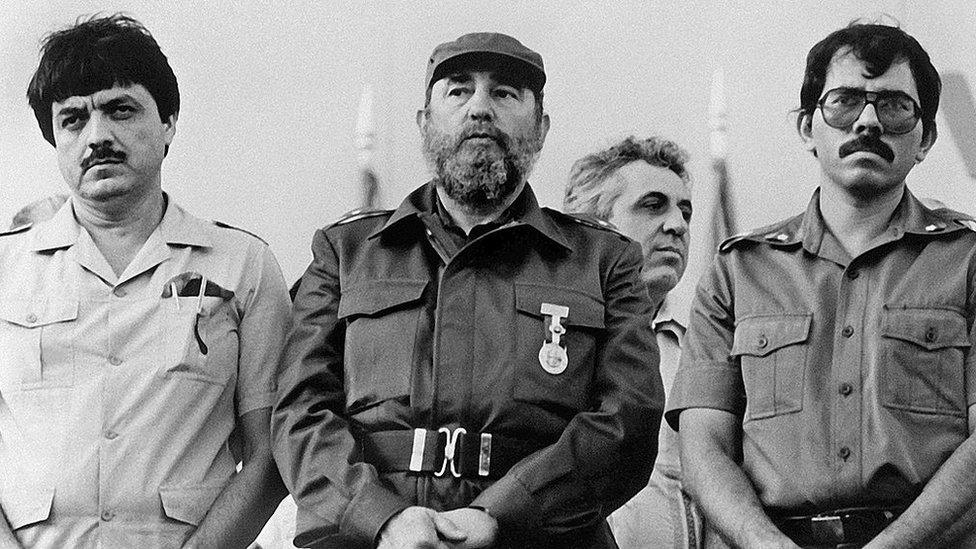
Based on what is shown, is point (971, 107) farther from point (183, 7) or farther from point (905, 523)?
point (183, 7)

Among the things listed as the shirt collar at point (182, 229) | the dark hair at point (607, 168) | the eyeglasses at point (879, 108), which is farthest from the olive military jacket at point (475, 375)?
the dark hair at point (607, 168)

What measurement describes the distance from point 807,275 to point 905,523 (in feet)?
1.81

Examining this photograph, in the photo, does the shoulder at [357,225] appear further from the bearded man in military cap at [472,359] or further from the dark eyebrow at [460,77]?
the dark eyebrow at [460,77]

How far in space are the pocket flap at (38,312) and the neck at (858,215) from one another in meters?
1.57

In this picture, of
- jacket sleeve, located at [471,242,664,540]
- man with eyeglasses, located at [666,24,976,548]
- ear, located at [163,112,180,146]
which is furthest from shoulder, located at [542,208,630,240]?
ear, located at [163,112,180,146]

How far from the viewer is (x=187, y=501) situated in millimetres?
3008

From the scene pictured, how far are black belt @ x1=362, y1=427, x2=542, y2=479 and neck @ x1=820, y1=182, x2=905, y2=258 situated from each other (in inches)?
29.9

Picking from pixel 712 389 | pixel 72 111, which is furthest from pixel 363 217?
pixel 712 389

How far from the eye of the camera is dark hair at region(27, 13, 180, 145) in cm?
322

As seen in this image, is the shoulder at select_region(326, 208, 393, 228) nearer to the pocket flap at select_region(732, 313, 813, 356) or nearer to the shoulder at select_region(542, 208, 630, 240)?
the shoulder at select_region(542, 208, 630, 240)

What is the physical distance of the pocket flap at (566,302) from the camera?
296cm

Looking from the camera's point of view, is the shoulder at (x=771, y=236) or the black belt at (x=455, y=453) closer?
the black belt at (x=455, y=453)

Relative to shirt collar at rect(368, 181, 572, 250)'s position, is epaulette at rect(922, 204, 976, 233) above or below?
above

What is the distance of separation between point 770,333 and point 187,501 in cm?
121
